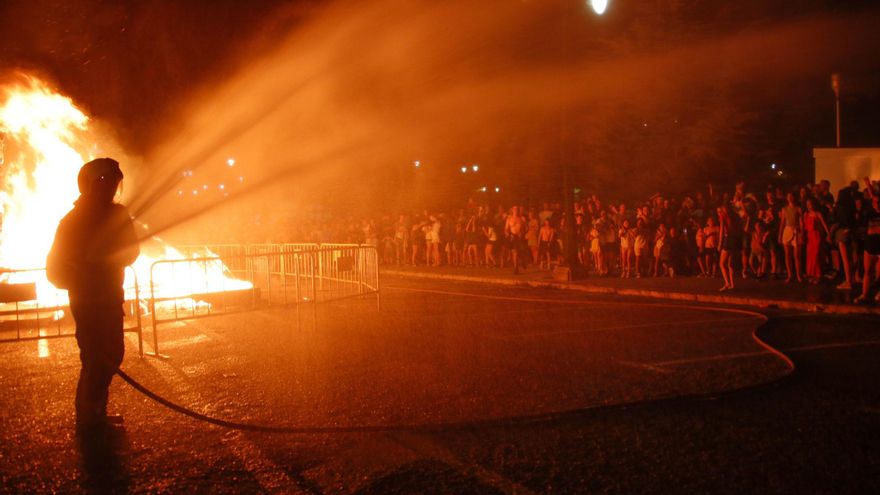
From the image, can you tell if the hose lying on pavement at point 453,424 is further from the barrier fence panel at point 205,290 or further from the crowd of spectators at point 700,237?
the crowd of spectators at point 700,237

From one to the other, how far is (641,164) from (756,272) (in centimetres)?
974

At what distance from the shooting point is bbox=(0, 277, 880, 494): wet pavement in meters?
4.66

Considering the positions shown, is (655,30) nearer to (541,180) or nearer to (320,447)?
(541,180)

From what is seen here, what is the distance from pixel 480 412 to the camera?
5.96 m

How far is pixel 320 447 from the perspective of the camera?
17.5ft

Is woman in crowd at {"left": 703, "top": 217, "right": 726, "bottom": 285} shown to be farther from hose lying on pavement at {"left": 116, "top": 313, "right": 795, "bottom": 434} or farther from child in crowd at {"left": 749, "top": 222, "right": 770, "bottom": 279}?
hose lying on pavement at {"left": 116, "top": 313, "right": 795, "bottom": 434}

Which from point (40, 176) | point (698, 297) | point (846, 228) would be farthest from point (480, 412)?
point (40, 176)

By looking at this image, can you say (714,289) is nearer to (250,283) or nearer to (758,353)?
(758,353)

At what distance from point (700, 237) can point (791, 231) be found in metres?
1.98

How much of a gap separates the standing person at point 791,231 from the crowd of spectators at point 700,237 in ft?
0.06

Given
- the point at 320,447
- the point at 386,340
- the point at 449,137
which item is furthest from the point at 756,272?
the point at 449,137

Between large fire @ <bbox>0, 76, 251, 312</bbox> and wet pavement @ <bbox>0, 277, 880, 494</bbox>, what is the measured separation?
9.11ft

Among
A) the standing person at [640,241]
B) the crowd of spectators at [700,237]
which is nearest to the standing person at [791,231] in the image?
the crowd of spectators at [700,237]

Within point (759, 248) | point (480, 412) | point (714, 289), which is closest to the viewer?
point (480, 412)
